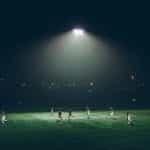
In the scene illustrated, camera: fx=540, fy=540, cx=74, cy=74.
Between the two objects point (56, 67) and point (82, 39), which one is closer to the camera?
point (82, 39)

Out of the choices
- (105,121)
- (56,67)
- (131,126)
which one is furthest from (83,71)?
(131,126)

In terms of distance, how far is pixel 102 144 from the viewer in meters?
26.5

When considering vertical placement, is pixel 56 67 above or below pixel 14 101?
above

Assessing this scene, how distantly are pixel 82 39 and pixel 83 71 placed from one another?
23.2ft

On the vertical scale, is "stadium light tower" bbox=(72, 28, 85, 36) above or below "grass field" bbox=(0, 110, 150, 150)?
above

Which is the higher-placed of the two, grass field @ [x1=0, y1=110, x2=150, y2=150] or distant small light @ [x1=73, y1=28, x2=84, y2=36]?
distant small light @ [x1=73, y1=28, x2=84, y2=36]

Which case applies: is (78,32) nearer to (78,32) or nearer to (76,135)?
(78,32)

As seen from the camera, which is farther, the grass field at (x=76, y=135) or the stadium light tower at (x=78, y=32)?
the stadium light tower at (x=78, y=32)

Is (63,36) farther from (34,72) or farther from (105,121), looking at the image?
(105,121)

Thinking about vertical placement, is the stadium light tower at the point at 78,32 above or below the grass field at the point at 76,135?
above

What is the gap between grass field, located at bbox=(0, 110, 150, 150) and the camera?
26105 millimetres

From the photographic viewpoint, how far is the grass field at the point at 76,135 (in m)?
26.1

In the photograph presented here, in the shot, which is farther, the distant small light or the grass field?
the distant small light

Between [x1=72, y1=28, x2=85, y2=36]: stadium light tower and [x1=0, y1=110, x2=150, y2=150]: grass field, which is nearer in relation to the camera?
[x1=0, y1=110, x2=150, y2=150]: grass field
